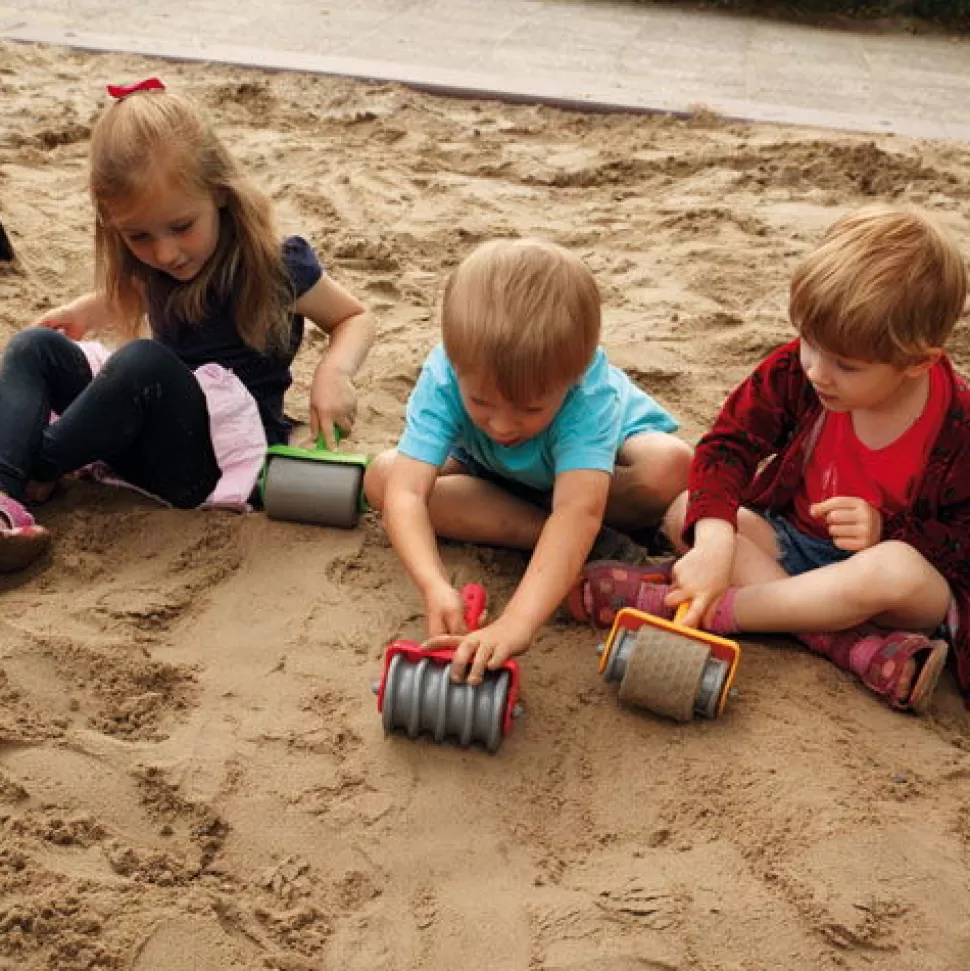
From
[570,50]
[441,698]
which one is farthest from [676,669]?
[570,50]

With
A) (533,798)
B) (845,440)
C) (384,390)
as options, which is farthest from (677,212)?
(533,798)

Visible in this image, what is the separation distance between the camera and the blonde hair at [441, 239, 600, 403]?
1.92 m

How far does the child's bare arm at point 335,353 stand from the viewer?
256 centimetres

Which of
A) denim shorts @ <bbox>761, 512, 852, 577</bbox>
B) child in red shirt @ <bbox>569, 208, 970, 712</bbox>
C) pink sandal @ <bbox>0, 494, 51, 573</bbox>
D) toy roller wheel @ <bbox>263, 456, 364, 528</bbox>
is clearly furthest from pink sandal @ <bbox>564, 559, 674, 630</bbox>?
pink sandal @ <bbox>0, 494, 51, 573</bbox>

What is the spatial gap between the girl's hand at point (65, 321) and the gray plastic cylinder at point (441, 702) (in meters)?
1.18

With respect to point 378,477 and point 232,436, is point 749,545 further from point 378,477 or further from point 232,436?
point 232,436

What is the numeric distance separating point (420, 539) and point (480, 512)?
0.99ft

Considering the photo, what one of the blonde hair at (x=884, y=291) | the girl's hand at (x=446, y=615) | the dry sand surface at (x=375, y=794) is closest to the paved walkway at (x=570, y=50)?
the dry sand surface at (x=375, y=794)

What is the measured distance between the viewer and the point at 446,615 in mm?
2002

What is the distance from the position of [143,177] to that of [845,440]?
1.27 m

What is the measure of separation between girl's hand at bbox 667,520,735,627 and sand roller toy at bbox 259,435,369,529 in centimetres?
63

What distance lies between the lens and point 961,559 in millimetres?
2154

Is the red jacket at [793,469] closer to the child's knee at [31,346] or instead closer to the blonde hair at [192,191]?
the blonde hair at [192,191]

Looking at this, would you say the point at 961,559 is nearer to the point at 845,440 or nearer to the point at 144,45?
the point at 845,440
